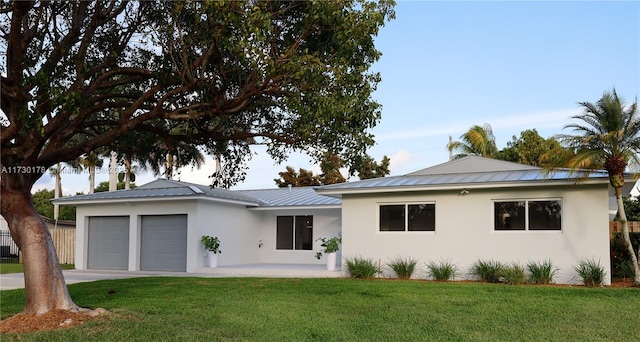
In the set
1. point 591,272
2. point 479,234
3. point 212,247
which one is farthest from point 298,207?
point 591,272

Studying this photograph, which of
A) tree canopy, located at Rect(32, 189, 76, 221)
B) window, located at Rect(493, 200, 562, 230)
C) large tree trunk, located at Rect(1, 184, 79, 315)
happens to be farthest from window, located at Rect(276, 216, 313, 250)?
tree canopy, located at Rect(32, 189, 76, 221)

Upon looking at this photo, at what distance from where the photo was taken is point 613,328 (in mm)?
9734

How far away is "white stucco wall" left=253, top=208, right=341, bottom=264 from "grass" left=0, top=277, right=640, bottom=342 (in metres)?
8.16

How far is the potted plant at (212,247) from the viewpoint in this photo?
22.0 m

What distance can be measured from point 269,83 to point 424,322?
492 centimetres

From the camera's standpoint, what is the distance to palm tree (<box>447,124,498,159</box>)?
127ft

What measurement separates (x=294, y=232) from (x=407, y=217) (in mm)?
7366

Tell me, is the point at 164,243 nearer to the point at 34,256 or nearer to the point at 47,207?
the point at 34,256

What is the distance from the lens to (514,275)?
16672 millimetres

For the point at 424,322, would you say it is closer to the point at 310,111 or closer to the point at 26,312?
the point at 310,111

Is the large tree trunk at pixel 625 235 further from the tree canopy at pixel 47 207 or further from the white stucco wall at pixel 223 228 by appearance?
the tree canopy at pixel 47 207

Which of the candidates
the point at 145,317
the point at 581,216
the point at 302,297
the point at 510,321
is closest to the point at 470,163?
the point at 581,216

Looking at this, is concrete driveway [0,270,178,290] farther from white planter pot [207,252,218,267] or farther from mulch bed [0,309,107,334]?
mulch bed [0,309,107,334]

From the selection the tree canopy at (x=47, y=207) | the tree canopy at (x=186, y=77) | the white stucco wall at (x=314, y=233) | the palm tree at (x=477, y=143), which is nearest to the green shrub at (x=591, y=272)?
the tree canopy at (x=186, y=77)
